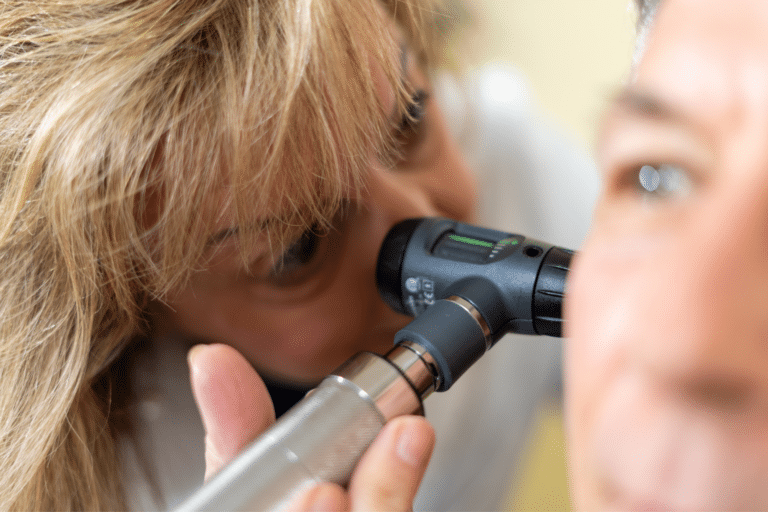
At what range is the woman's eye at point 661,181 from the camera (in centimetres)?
24

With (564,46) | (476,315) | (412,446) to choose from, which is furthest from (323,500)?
(564,46)

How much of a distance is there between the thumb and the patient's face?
22 cm

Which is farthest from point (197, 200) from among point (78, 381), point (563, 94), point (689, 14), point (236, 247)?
point (563, 94)

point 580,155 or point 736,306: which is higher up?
point 736,306

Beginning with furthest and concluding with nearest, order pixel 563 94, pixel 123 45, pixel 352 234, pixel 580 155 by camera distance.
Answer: pixel 580 155 < pixel 563 94 < pixel 352 234 < pixel 123 45

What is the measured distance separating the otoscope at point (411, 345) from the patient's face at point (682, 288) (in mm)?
129

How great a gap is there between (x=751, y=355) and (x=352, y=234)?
0.37 meters

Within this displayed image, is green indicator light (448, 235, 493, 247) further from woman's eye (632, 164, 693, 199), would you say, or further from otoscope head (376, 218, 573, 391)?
woman's eye (632, 164, 693, 199)

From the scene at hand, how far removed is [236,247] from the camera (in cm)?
48

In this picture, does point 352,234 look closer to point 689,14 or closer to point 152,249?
point 152,249

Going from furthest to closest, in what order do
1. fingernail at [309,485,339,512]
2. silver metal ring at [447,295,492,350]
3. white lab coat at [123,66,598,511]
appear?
white lab coat at [123,66,598,511], silver metal ring at [447,295,492,350], fingernail at [309,485,339,512]

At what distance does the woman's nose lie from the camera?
0.20 m

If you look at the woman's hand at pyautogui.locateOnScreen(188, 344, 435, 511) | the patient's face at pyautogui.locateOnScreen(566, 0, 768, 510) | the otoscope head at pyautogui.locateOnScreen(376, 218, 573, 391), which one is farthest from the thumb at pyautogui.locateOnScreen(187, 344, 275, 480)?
the patient's face at pyautogui.locateOnScreen(566, 0, 768, 510)

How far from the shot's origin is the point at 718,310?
198 millimetres
